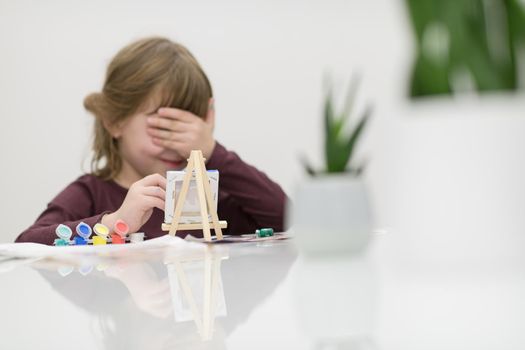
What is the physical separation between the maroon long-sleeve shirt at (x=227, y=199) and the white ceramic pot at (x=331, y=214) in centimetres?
93

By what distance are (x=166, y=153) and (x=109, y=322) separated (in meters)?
1.12

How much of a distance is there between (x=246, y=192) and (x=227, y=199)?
0.07 metres

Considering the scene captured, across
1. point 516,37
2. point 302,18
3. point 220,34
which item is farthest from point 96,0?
point 516,37

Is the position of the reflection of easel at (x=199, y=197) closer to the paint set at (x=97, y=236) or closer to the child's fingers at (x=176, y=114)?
the paint set at (x=97, y=236)

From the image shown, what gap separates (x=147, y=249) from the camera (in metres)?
0.97

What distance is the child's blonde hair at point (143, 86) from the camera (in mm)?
1562

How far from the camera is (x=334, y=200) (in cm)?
51

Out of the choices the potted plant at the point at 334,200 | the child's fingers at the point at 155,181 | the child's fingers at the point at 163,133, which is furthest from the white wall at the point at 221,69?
the potted plant at the point at 334,200

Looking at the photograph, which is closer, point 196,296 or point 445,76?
point 445,76

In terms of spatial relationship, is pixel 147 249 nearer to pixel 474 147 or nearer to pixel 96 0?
pixel 474 147

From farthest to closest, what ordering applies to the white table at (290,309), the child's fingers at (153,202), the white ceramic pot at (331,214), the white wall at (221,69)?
the white wall at (221,69) < the child's fingers at (153,202) < the white ceramic pot at (331,214) < the white table at (290,309)

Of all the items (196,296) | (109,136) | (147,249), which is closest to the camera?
(196,296)

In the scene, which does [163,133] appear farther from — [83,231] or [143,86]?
[83,231]

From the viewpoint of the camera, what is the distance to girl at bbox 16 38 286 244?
1.50 metres
